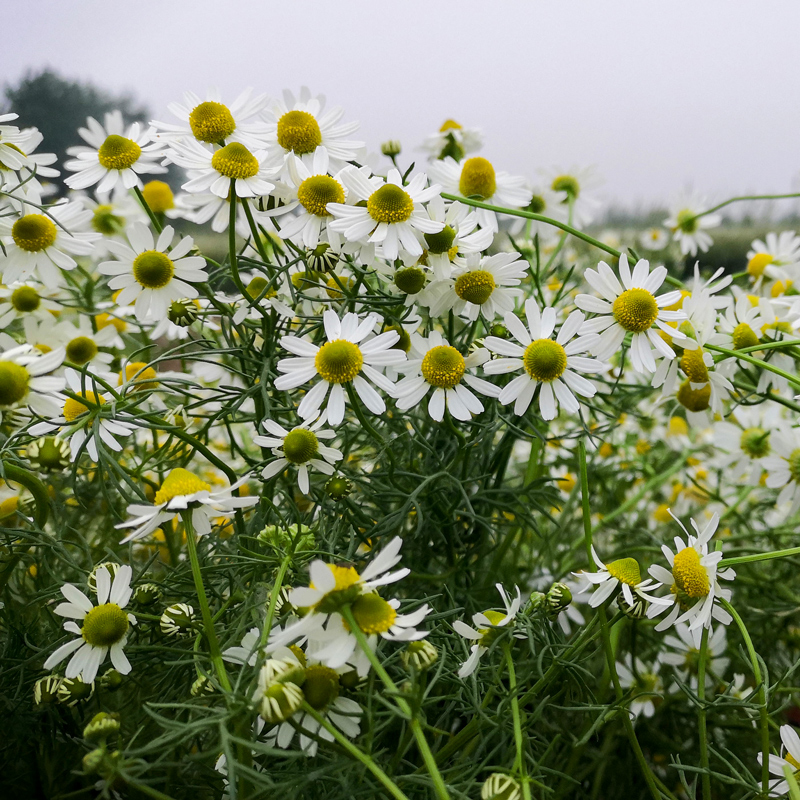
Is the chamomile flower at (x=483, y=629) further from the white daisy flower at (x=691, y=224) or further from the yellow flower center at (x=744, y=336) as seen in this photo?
the white daisy flower at (x=691, y=224)

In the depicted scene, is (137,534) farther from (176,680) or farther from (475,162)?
(475,162)

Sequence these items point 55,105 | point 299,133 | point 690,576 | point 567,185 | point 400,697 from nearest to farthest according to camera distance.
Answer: point 400,697 < point 690,576 < point 299,133 < point 567,185 < point 55,105

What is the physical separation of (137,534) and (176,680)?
15cm

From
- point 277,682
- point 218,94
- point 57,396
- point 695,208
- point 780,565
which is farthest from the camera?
point 695,208

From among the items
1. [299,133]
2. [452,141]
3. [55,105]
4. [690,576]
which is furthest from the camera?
[55,105]

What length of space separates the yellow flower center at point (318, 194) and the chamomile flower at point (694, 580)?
26cm

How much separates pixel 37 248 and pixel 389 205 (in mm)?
234

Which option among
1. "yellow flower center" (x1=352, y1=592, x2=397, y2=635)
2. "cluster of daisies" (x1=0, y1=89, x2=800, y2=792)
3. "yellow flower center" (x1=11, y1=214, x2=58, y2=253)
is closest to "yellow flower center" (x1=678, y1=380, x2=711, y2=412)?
"cluster of daisies" (x1=0, y1=89, x2=800, y2=792)

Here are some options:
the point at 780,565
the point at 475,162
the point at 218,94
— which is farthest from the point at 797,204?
the point at 218,94

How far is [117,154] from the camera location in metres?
0.46

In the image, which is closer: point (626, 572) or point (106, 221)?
point (626, 572)

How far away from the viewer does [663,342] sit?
0.41 meters

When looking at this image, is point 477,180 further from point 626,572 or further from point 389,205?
point 626,572

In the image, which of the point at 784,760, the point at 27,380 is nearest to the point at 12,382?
the point at 27,380
